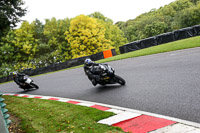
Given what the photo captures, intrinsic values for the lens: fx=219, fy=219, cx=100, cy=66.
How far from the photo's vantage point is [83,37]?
4303 centimetres

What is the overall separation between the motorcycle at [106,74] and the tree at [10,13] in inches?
265

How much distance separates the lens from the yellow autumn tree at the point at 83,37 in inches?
1702

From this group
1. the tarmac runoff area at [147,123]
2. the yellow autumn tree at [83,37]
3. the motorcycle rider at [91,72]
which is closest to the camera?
the tarmac runoff area at [147,123]

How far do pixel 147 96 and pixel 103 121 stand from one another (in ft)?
6.91

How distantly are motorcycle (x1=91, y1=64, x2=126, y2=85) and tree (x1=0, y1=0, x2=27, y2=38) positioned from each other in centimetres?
674

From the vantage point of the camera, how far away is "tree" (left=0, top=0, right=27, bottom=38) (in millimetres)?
12398

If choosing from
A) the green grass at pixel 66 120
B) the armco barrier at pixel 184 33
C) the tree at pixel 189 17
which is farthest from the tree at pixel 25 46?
the tree at pixel 189 17

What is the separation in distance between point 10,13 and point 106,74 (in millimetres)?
7657

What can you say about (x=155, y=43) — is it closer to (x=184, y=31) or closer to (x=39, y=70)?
(x=184, y=31)

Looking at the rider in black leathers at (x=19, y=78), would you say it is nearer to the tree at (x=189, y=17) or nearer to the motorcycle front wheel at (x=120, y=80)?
the motorcycle front wheel at (x=120, y=80)

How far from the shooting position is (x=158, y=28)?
67812 millimetres

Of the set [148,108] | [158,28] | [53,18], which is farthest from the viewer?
[158,28]

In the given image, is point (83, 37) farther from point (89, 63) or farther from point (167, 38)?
point (89, 63)

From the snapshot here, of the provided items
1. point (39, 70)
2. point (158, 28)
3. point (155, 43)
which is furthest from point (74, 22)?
point (158, 28)
